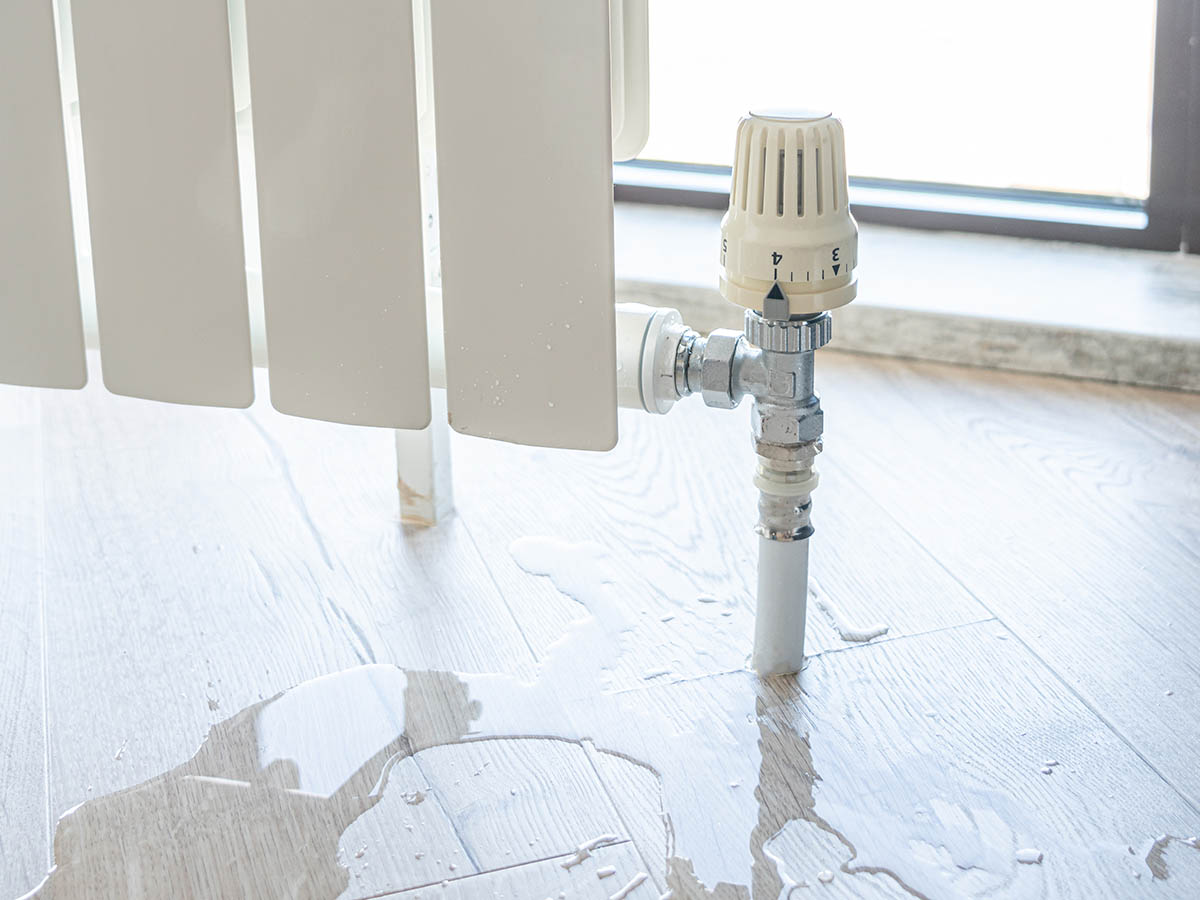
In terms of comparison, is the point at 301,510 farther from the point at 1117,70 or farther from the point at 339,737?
the point at 1117,70

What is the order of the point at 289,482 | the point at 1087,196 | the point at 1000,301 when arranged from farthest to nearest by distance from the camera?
the point at 1087,196 → the point at 1000,301 → the point at 289,482

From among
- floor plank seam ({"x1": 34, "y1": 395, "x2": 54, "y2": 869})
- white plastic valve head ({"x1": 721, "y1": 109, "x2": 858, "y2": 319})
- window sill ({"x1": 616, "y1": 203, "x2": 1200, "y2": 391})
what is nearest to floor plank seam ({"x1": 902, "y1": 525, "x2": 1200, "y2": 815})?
white plastic valve head ({"x1": 721, "y1": 109, "x2": 858, "y2": 319})

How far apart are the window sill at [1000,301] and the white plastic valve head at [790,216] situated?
51 centimetres

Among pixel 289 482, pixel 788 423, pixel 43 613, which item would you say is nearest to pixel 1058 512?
pixel 788 423

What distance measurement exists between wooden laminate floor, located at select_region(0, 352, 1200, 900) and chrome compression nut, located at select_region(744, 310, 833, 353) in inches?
7.1

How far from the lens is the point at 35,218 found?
0.79 meters

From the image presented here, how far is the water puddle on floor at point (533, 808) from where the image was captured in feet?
1.96

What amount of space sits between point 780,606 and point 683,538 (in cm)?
17

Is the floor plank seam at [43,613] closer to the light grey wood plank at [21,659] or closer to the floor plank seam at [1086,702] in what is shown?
the light grey wood plank at [21,659]

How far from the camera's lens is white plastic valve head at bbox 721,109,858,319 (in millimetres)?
632

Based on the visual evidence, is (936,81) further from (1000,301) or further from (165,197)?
(165,197)

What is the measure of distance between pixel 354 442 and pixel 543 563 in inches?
9.2

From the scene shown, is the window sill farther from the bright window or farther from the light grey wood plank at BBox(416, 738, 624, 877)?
the light grey wood plank at BBox(416, 738, 624, 877)

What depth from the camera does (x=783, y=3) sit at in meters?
1.41
